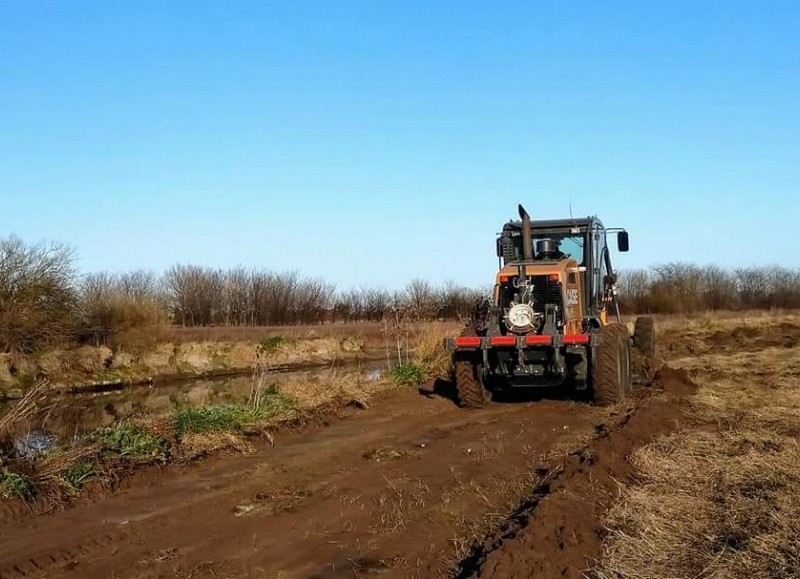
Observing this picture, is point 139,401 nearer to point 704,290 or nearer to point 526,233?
point 526,233

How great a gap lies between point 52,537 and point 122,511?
826mm

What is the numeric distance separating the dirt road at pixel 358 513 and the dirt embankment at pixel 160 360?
51.3 feet

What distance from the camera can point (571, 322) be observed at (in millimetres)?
13016

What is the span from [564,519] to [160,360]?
2493 centimetres

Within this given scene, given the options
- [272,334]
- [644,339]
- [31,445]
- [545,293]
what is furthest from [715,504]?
[272,334]

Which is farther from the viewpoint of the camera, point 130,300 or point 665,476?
point 130,300

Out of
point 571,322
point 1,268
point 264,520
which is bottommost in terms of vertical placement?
point 264,520

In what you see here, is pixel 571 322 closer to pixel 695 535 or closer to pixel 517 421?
pixel 517 421

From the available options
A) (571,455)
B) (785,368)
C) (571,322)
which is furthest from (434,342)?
(571,455)

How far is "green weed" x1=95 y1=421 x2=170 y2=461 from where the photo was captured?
8953 mm

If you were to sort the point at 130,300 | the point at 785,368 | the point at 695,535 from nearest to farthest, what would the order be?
the point at 695,535 < the point at 785,368 < the point at 130,300

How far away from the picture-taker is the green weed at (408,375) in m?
17.1

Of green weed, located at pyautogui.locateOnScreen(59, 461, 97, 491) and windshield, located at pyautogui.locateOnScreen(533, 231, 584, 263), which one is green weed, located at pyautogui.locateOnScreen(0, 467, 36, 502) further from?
windshield, located at pyautogui.locateOnScreen(533, 231, 584, 263)

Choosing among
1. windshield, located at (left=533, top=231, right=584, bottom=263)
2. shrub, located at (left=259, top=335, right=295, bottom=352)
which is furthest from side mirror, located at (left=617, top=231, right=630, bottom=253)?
shrub, located at (left=259, top=335, right=295, bottom=352)
